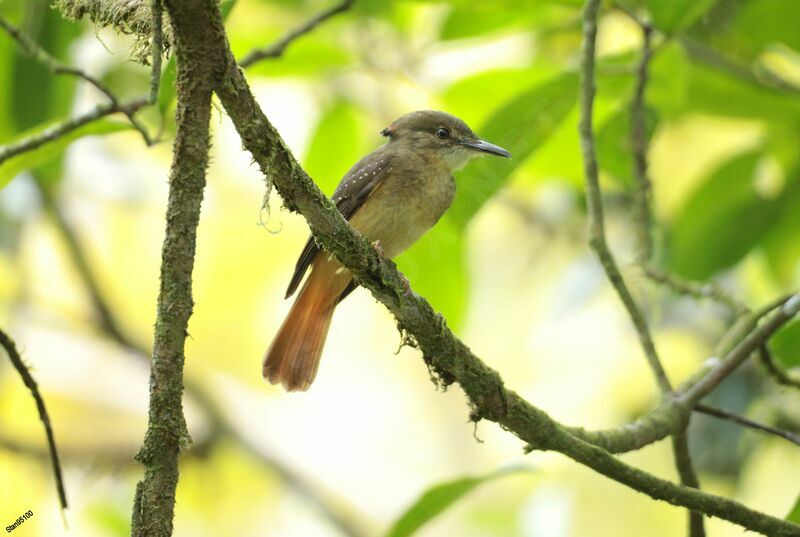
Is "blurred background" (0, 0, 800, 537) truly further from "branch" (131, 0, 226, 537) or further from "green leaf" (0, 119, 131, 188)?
"branch" (131, 0, 226, 537)

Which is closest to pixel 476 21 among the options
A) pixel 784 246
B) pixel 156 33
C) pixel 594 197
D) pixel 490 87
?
pixel 490 87

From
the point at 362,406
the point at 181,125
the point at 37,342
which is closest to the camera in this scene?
the point at 181,125

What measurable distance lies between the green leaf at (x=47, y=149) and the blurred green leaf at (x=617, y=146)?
→ 1587 millimetres

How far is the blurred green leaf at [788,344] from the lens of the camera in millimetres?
2609

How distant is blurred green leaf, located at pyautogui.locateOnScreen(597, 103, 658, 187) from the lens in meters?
3.25

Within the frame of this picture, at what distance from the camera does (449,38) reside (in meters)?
3.50

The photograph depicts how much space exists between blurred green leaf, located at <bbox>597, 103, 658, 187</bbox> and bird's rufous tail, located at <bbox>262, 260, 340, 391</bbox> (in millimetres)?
1037

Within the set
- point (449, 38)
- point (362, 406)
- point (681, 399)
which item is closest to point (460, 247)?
point (449, 38)

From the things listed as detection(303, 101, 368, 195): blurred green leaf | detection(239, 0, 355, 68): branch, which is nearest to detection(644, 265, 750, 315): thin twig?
detection(239, 0, 355, 68): branch

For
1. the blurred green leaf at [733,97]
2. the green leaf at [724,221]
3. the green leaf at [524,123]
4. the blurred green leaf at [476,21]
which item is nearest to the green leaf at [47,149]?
the green leaf at [524,123]

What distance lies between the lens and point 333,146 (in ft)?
12.7

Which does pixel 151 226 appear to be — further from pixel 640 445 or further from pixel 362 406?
pixel 640 445

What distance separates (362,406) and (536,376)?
1.40 metres

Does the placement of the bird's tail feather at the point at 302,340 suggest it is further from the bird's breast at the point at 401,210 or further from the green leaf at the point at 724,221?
the green leaf at the point at 724,221
